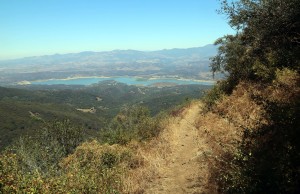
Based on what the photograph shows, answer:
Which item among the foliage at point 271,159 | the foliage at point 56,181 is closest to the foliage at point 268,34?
the foliage at point 271,159

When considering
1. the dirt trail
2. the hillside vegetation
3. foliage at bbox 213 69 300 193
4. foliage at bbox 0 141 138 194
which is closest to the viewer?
foliage at bbox 213 69 300 193

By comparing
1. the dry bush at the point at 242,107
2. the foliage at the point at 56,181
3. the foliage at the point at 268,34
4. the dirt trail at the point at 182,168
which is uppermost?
the foliage at the point at 268,34

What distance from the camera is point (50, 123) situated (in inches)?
1401

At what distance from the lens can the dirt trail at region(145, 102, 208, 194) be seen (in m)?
8.32

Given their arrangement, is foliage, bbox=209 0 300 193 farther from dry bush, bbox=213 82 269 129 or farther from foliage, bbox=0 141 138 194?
foliage, bbox=0 141 138 194

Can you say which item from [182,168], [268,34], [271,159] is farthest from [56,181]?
[268,34]

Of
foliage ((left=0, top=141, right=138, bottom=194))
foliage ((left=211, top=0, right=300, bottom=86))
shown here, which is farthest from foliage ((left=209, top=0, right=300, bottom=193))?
foliage ((left=0, top=141, right=138, bottom=194))

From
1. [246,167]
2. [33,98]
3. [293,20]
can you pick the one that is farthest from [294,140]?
[33,98]

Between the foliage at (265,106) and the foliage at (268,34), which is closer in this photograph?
the foliage at (265,106)

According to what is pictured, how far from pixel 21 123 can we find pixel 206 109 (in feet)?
310

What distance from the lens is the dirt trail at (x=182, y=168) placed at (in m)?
8.32

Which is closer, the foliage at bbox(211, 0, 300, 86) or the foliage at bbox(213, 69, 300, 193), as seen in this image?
the foliage at bbox(213, 69, 300, 193)

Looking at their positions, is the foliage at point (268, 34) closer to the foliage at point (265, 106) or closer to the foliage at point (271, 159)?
the foliage at point (265, 106)

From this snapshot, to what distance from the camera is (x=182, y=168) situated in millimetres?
10156
